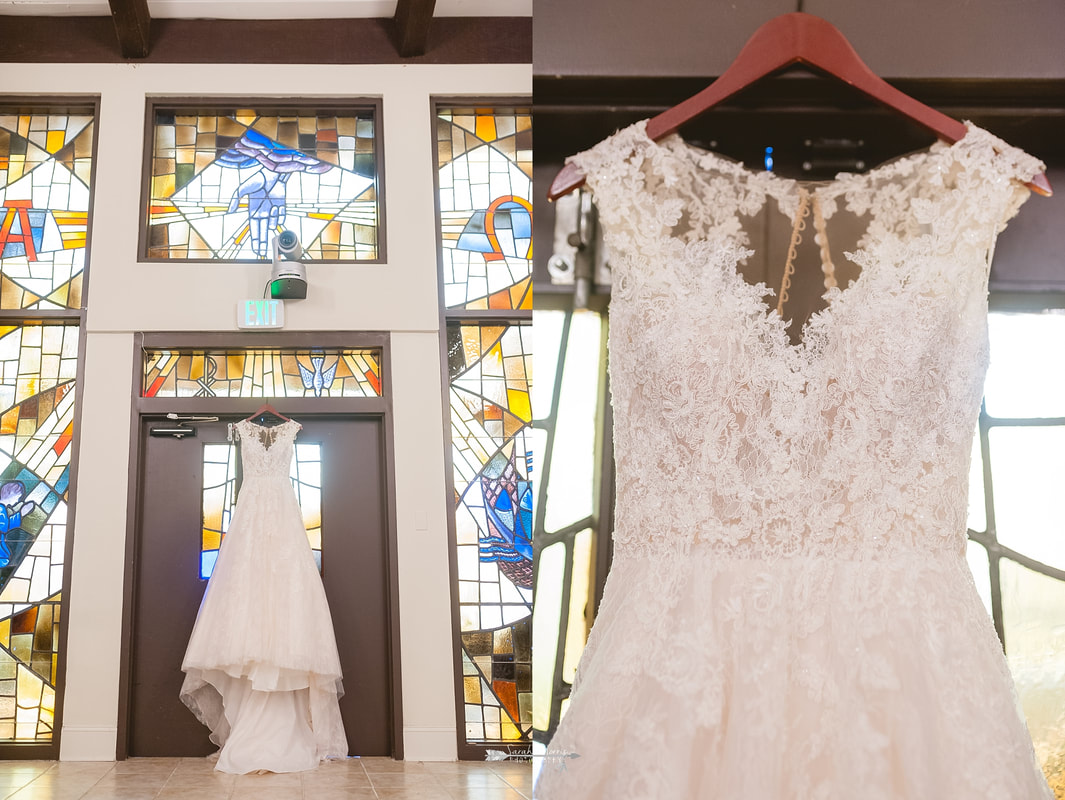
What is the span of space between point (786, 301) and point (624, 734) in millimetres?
671

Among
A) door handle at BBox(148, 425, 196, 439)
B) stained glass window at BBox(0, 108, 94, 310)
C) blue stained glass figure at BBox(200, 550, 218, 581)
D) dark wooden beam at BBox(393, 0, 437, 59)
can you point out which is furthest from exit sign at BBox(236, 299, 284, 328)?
dark wooden beam at BBox(393, 0, 437, 59)

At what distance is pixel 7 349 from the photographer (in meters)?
3.25

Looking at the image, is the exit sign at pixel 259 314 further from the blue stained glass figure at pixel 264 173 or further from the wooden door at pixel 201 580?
the wooden door at pixel 201 580

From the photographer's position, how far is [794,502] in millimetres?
1095

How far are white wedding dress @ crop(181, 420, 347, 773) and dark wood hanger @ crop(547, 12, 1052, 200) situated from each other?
2446mm

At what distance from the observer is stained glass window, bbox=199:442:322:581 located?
3.17m

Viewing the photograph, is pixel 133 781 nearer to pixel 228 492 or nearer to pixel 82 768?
pixel 82 768

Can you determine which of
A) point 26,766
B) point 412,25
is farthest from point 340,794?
point 412,25

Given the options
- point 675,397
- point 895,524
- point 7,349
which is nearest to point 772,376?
point 675,397

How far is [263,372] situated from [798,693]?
2742 millimetres

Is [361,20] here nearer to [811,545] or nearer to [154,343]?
[154,343]

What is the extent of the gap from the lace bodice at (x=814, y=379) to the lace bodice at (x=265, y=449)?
7.40 ft

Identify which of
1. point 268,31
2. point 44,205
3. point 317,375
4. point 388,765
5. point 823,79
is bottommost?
point 388,765

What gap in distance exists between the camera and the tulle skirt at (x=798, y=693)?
969mm
